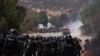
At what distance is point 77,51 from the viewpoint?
18.9 meters

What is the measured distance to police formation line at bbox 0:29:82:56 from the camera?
15500 millimetres

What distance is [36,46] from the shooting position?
20.1m

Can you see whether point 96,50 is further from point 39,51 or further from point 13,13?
point 13,13

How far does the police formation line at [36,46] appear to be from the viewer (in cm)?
1550

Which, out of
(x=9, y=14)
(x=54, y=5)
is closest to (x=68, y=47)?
(x=9, y=14)

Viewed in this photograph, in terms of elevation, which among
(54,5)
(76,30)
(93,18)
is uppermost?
(54,5)

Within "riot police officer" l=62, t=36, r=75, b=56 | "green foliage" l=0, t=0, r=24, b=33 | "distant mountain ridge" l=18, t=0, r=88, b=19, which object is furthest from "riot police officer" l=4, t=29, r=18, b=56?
"distant mountain ridge" l=18, t=0, r=88, b=19

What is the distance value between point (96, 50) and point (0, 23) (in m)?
7.62

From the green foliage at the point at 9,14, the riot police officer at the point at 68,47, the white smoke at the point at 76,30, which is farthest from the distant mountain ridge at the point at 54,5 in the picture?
the riot police officer at the point at 68,47

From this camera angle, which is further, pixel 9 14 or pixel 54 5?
pixel 54 5

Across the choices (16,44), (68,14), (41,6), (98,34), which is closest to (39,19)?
(68,14)

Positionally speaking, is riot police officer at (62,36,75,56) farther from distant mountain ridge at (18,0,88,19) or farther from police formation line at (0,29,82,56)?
distant mountain ridge at (18,0,88,19)

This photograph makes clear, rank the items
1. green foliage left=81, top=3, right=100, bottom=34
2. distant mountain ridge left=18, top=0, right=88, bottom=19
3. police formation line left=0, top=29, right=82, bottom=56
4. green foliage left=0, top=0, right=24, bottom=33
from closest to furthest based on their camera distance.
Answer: police formation line left=0, top=29, right=82, bottom=56, green foliage left=81, top=3, right=100, bottom=34, green foliage left=0, top=0, right=24, bottom=33, distant mountain ridge left=18, top=0, right=88, bottom=19

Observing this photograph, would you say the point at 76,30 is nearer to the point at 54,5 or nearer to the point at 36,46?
the point at 36,46
